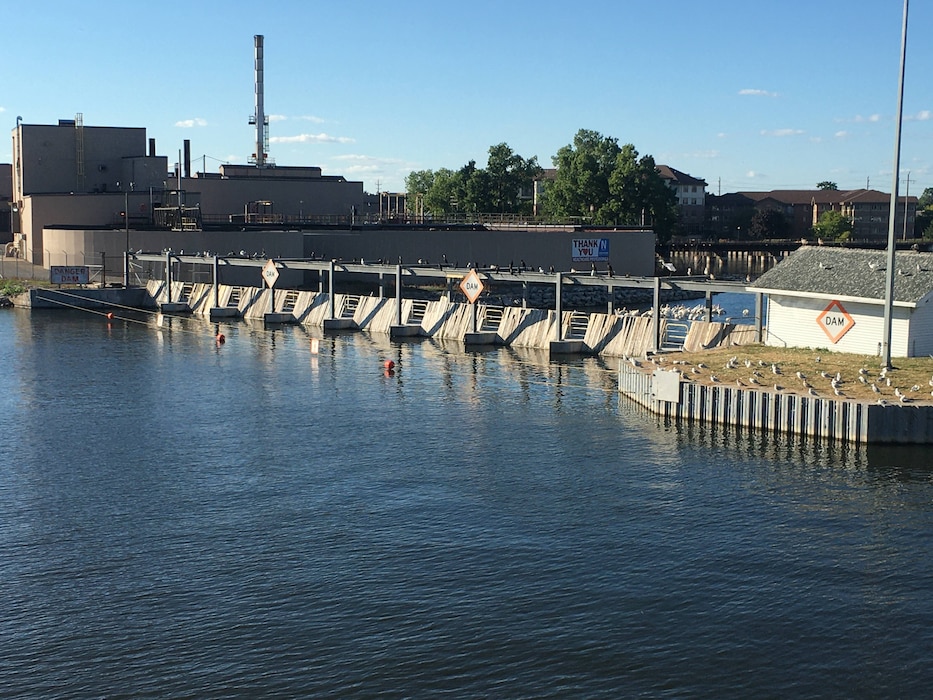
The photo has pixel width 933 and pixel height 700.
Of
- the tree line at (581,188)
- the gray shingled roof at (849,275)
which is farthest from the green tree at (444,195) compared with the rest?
the gray shingled roof at (849,275)

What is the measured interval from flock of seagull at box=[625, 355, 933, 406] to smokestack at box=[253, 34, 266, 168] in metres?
107

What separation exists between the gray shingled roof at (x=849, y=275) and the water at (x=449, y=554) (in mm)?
9623

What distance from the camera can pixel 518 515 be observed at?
32188 mm

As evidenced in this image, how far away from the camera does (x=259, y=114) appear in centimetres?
14762

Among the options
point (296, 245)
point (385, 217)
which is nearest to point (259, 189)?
point (385, 217)

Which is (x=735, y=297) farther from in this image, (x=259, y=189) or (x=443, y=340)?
(x=443, y=340)

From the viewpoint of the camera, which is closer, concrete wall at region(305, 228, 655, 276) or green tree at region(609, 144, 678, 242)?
concrete wall at region(305, 228, 655, 276)

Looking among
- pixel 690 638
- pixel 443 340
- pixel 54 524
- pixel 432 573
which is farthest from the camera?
pixel 443 340

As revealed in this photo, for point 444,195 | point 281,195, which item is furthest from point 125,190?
point 444,195

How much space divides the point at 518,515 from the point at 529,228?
103m

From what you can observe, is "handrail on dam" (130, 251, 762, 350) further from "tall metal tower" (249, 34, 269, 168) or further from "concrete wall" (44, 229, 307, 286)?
"tall metal tower" (249, 34, 269, 168)

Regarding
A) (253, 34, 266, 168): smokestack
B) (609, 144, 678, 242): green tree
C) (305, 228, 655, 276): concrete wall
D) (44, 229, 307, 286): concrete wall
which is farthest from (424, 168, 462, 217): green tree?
(44, 229, 307, 286): concrete wall

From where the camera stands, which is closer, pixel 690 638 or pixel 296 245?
pixel 690 638

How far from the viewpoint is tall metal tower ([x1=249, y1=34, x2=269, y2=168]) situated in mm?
147000
